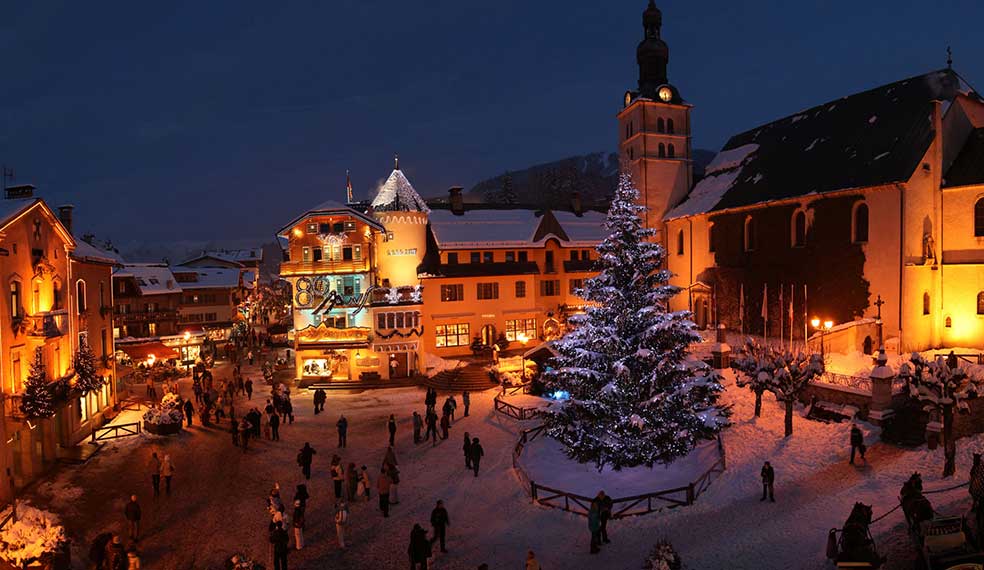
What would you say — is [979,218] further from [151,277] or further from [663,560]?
[151,277]

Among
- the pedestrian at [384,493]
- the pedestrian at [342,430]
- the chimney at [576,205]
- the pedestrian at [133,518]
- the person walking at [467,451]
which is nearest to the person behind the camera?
the pedestrian at [133,518]

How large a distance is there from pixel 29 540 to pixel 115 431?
1533 centimetres

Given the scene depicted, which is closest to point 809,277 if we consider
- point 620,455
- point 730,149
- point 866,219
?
point 866,219

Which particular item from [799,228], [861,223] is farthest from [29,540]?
[799,228]

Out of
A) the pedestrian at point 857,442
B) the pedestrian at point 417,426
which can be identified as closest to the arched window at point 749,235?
the pedestrian at point 857,442

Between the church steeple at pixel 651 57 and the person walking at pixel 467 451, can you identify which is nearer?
the person walking at pixel 467 451

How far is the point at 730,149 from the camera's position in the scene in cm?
4834

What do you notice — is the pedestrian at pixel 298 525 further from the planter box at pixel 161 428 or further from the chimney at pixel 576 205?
the chimney at pixel 576 205

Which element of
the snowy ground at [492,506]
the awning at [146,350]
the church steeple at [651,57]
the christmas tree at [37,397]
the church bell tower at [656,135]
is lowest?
the snowy ground at [492,506]

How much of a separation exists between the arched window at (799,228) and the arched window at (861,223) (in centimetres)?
329

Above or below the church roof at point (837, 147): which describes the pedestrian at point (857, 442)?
below

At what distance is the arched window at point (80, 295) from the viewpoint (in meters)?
28.7

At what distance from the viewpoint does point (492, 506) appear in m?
18.5

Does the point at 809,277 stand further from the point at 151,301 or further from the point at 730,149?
the point at 151,301
